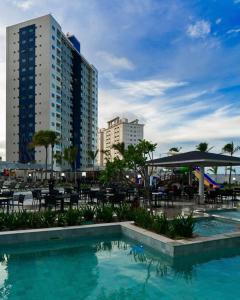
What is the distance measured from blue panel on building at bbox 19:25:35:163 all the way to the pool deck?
68.7 m

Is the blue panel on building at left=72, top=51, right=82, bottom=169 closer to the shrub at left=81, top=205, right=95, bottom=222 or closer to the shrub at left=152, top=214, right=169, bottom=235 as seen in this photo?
the shrub at left=81, top=205, right=95, bottom=222

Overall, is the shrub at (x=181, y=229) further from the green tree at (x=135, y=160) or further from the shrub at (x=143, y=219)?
the green tree at (x=135, y=160)

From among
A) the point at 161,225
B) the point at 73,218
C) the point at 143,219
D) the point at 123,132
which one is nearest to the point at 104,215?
the point at 73,218

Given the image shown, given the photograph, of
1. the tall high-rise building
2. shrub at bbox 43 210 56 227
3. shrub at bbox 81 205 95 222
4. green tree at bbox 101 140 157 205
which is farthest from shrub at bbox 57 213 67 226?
the tall high-rise building

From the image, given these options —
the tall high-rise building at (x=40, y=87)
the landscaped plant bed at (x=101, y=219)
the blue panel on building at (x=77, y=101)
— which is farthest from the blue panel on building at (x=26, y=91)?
the landscaped plant bed at (x=101, y=219)

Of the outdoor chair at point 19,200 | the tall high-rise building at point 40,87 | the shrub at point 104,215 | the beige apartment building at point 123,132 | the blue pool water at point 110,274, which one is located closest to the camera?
the blue pool water at point 110,274

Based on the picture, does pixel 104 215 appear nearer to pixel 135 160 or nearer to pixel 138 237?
pixel 138 237

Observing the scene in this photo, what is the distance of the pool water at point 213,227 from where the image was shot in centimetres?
923

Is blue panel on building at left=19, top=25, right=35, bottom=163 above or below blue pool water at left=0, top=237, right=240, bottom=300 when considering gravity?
above

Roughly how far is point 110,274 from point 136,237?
89.2 inches

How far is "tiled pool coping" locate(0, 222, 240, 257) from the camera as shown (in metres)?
7.00

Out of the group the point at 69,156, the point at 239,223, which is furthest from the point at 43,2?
the point at 69,156

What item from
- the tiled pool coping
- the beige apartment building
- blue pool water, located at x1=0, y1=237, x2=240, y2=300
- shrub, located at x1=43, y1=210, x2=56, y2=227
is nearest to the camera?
blue pool water, located at x1=0, y1=237, x2=240, y2=300

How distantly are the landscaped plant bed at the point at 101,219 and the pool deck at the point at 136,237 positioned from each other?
0.26 m
